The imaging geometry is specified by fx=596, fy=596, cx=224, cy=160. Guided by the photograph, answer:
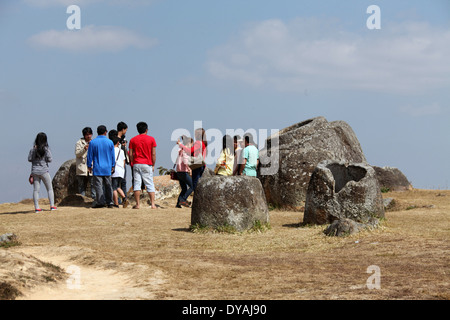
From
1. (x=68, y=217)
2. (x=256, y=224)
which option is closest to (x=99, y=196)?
(x=68, y=217)

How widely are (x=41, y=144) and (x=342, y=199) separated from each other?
24.3 ft

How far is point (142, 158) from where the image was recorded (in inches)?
598

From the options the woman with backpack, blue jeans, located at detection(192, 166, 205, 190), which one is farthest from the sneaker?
the woman with backpack

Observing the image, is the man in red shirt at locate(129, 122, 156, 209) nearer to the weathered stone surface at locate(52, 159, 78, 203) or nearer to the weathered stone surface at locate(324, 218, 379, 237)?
the weathered stone surface at locate(52, 159, 78, 203)

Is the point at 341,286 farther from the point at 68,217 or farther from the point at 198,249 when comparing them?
the point at 68,217

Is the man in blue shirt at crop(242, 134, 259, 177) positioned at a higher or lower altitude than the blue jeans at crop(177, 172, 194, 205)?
higher

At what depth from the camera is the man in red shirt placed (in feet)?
49.7

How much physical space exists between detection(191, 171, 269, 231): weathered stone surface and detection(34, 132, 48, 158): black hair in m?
5.00

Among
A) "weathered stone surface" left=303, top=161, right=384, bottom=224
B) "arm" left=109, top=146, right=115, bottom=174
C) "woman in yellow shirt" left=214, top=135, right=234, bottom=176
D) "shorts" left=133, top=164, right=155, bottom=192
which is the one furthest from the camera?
"arm" left=109, top=146, right=115, bottom=174

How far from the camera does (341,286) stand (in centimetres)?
692

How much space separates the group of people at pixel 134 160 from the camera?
48.1 feet

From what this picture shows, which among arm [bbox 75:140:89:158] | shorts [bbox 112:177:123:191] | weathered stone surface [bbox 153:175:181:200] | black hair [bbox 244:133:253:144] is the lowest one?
weathered stone surface [bbox 153:175:181:200]

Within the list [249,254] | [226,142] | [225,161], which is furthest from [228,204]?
[226,142]

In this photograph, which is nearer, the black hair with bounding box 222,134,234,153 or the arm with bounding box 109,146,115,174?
the black hair with bounding box 222,134,234,153
